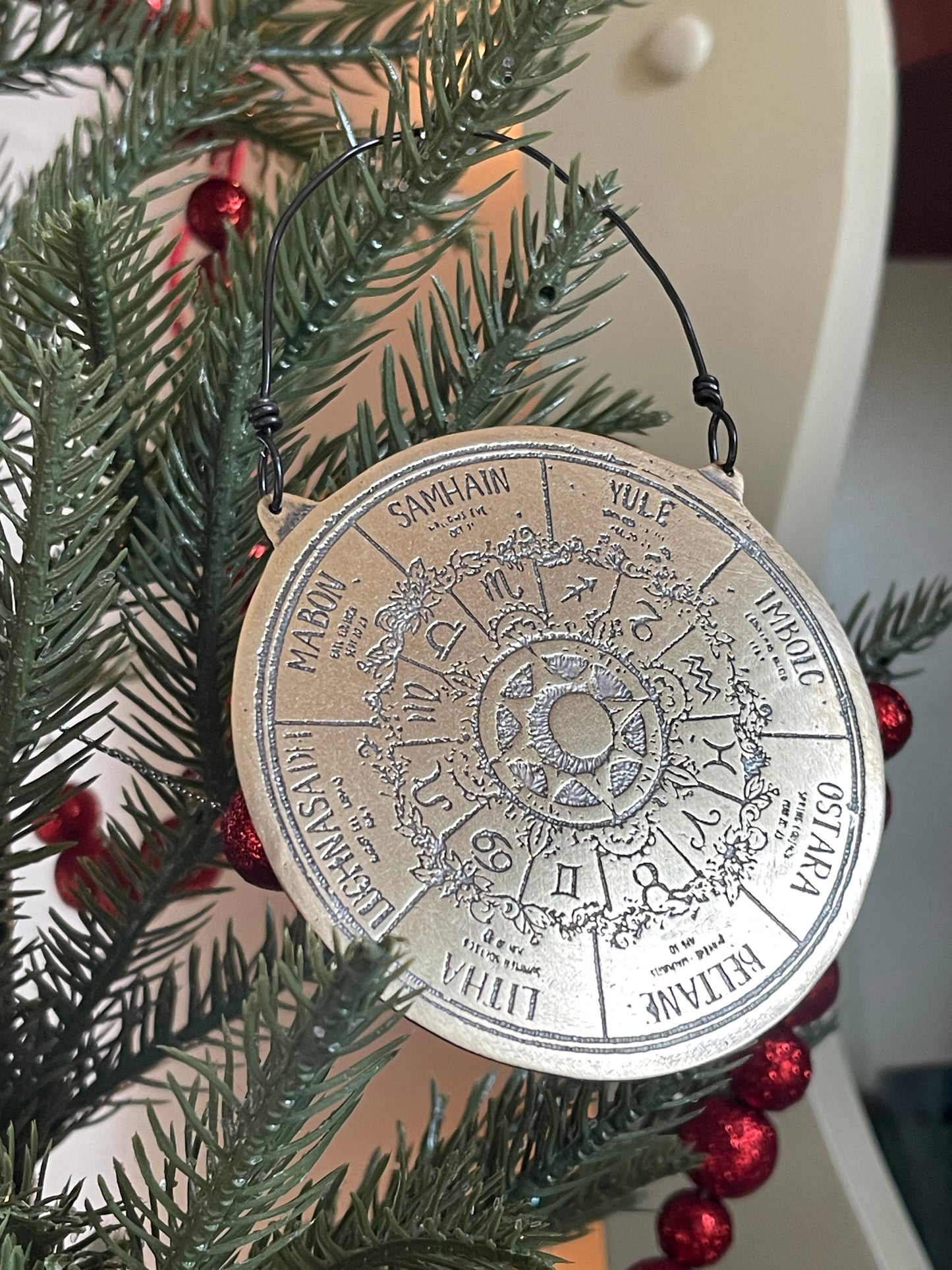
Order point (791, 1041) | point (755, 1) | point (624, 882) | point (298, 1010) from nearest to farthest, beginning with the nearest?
point (298, 1010) → point (624, 882) → point (791, 1041) → point (755, 1)

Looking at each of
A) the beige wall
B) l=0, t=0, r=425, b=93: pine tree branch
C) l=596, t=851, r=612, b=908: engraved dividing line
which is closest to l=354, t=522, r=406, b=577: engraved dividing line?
l=596, t=851, r=612, b=908: engraved dividing line

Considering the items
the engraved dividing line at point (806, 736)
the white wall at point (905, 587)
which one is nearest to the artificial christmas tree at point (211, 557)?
the engraved dividing line at point (806, 736)

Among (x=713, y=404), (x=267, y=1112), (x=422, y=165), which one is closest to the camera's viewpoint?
(x=267, y=1112)

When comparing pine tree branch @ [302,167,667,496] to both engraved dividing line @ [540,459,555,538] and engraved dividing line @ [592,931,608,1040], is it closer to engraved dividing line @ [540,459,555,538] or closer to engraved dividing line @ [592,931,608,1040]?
engraved dividing line @ [540,459,555,538]

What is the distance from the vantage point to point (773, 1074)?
418 mm

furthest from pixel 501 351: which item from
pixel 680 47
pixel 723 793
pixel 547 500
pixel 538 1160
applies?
pixel 680 47

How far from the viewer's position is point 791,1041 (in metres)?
0.43

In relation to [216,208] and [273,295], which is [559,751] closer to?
[273,295]

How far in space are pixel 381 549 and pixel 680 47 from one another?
1.45ft

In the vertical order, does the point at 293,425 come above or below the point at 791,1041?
above

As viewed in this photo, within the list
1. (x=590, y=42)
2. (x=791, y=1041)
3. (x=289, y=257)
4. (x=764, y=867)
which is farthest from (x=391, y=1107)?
(x=590, y=42)

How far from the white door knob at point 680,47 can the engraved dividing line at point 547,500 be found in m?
0.39

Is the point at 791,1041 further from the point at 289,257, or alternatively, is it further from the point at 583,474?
the point at 289,257

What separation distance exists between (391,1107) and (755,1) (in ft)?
2.27
